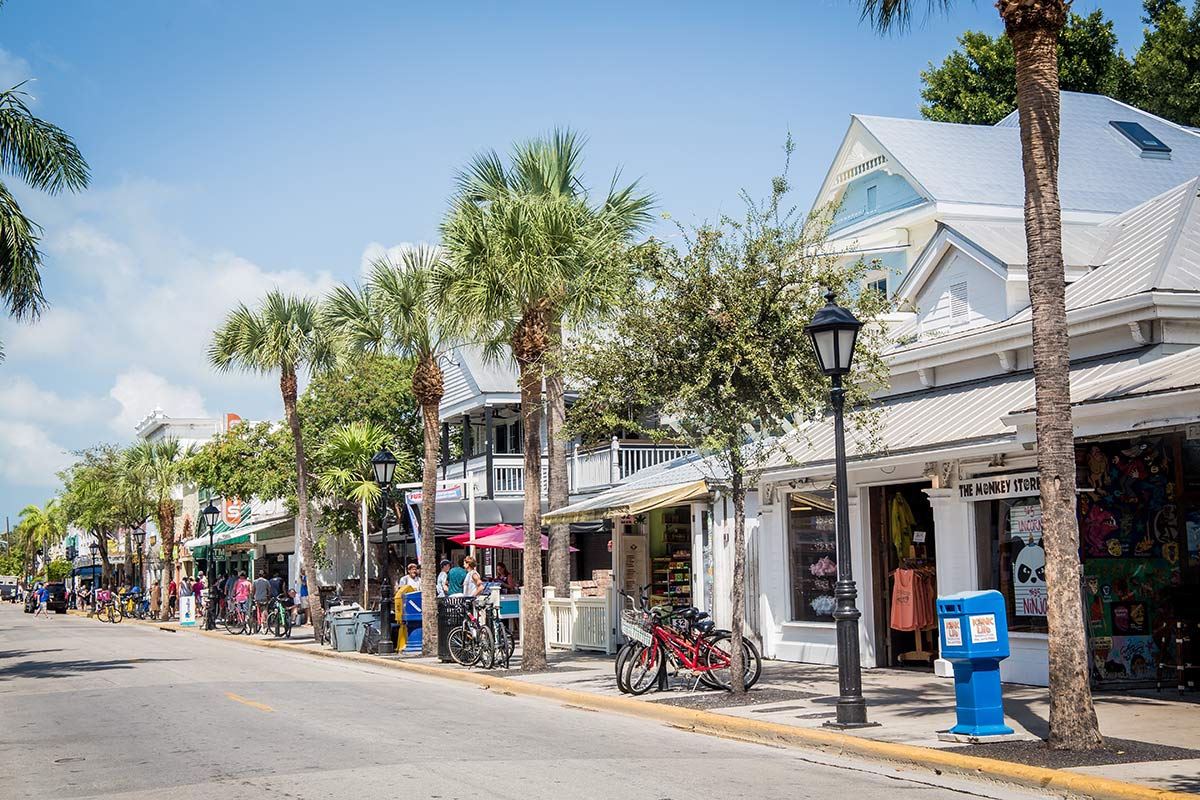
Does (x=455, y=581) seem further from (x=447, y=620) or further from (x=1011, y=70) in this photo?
(x=1011, y=70)

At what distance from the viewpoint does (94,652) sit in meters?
28.2

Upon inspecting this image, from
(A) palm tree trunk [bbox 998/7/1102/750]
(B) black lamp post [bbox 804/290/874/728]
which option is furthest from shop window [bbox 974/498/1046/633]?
(A) palm tree trunk [bbox 998/7/1102/750]

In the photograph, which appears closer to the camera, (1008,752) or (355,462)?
(1008,752)

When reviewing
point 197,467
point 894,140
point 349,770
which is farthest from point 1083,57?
point 349,770

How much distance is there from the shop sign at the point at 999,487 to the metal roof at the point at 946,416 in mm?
887

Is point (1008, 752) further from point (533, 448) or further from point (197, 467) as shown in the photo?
point (197, 467)

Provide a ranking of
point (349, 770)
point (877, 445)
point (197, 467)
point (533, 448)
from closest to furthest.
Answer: point (349, 770) < point (877, 445) < point (533, 448) < point (197, 467)

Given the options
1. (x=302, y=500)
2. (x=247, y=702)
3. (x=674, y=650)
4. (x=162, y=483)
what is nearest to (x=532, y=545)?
(x=674, y=650)

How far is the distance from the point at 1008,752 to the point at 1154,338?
22.0 ft

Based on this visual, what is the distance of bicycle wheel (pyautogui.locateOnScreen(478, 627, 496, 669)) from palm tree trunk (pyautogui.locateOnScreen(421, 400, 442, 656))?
3.51 m

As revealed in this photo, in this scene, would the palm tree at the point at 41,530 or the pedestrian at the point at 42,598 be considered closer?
the pedestrian at the point at 42,598

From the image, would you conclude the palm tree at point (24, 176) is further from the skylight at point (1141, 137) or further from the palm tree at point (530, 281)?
the skylight at point (1141, 137)

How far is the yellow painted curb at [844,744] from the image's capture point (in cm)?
880

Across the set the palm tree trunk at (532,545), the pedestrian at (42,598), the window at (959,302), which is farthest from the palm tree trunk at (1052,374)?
the pedestrian at (42,598)
